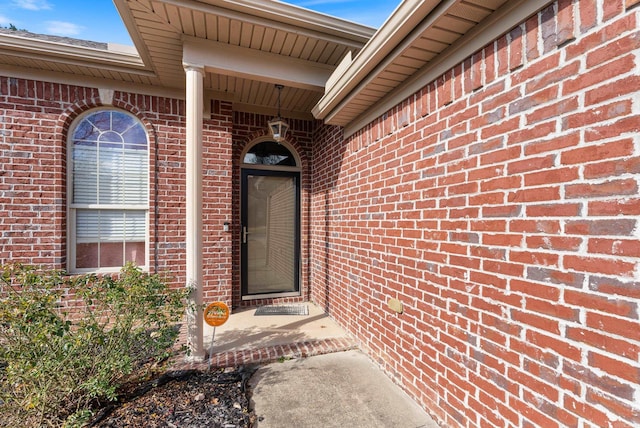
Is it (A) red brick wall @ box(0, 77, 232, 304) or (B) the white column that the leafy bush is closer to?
(B) the white column

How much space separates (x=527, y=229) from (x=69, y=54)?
4.67m

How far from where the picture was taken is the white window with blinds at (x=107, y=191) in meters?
3.74

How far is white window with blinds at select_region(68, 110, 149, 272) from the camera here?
12.3ft

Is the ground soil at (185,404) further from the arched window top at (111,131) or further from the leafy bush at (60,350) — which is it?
the arched window top at (111,131)

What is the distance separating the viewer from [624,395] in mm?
1057

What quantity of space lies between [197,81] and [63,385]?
2.69 metres

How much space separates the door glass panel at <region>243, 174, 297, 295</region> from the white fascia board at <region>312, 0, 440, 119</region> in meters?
2.09

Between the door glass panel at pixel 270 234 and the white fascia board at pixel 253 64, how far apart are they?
1851 mm

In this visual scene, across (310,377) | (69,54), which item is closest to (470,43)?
(310,377)

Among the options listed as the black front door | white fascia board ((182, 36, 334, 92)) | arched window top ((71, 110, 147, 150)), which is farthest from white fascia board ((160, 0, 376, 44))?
the black front door

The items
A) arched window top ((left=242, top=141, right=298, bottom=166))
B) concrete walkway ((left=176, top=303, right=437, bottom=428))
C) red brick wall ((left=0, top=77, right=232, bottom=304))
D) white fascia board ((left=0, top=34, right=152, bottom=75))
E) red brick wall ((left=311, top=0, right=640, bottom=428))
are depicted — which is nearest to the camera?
red brick wall ((left=311, top=0, right=640, bottom=428))

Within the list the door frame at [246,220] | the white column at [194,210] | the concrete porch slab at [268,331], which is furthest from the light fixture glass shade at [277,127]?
the concrete porch slab at [268,331]

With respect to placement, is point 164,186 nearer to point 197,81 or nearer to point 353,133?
point 197,81

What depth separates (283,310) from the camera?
4.32 meters
